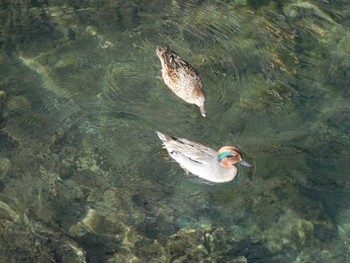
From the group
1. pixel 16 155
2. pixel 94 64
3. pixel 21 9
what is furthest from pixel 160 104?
pixel 21 9

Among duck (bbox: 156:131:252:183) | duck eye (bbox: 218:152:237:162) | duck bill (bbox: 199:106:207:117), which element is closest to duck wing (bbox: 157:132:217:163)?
duck (bbox: 156:131:252:183)

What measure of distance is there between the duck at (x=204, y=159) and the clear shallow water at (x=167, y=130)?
131 millimetres

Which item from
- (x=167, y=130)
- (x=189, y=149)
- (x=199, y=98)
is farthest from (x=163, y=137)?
(x=199, y=98)

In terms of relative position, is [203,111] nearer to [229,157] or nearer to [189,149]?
[189,149]

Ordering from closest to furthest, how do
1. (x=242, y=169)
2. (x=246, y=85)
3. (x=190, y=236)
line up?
(x=190, y=236), (x=242, y=169), (x=246, y=85)

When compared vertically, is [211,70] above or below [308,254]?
above

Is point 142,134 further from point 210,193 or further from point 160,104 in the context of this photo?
point 210,193

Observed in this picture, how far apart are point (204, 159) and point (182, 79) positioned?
3.67 ft

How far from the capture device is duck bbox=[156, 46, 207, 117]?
311 inches

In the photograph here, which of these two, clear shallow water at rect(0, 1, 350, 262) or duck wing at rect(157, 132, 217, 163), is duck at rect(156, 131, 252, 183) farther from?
clear shallow water at rect(0, 1, 350, 262)

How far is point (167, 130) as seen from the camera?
777 centimetres

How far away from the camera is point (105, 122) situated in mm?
7848

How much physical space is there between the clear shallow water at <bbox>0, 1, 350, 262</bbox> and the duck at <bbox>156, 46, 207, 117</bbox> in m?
0.20

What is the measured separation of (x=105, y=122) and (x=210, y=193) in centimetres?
154
